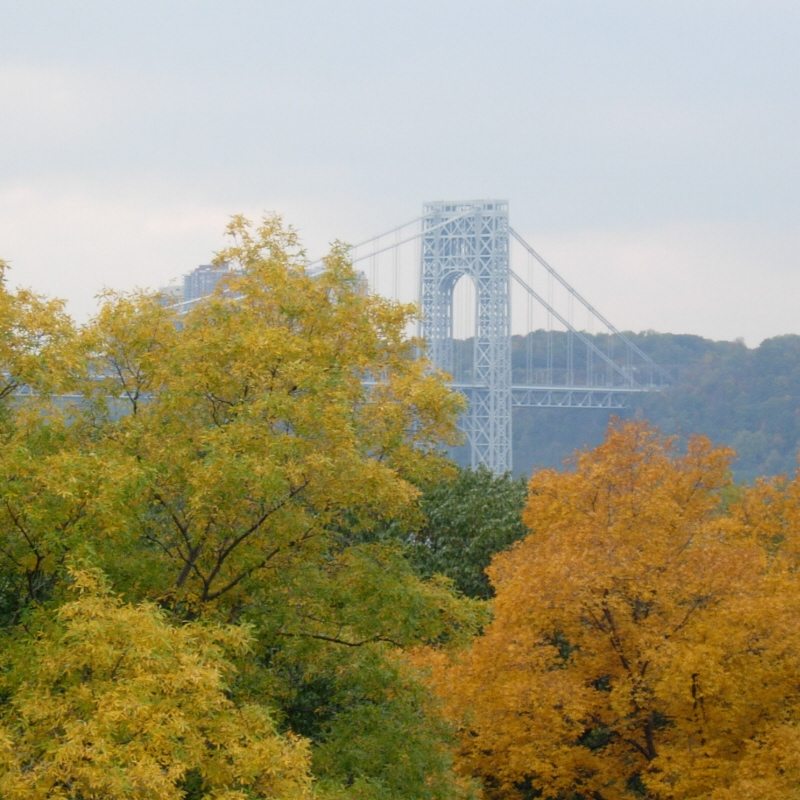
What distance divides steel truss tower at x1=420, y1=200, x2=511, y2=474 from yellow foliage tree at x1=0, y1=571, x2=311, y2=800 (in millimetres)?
61555

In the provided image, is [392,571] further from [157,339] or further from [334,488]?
[157,339]

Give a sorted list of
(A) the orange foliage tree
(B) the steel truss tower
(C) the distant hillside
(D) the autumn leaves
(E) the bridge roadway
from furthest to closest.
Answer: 1. (C) the distant hillside
2. (E) the bridge roadway
3. (B) the steel truss tower
4. (A) the orange foliage tree
5. (D) the autumn leaves

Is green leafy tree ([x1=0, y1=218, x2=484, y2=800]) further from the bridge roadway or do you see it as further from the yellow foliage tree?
the bridge roadway

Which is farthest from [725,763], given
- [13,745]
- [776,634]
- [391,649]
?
[13,745]

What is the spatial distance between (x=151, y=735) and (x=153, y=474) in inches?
118

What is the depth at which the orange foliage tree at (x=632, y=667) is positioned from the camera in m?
15.2

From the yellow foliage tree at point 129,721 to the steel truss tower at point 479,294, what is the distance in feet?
A: 202

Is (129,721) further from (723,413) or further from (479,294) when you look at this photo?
(723,413)

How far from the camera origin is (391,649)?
13281 mm

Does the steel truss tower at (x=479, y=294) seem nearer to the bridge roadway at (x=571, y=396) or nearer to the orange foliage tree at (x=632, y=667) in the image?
the bridge roadway at (x=571, y=396)

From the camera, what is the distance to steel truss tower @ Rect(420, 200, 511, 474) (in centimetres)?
7244

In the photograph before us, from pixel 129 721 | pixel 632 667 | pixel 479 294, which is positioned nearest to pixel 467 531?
pixel 632 667

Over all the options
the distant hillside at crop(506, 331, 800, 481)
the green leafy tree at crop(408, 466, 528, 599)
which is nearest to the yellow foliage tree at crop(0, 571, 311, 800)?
the green leafy tree at crop(408, 466, 528, 599)

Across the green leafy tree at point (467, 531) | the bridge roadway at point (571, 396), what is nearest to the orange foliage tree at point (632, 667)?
the green leafy tree at point (467, 531)
